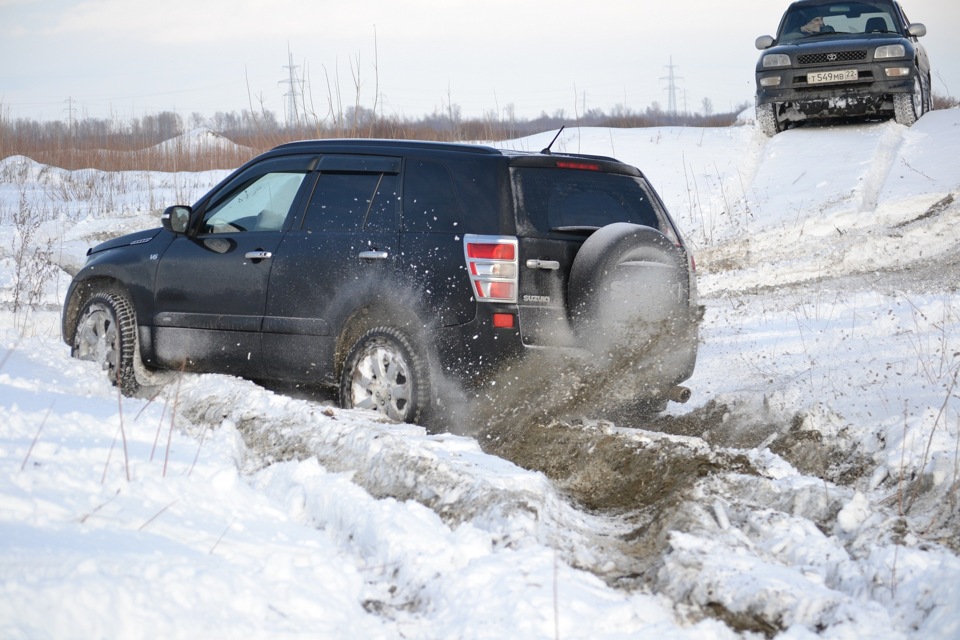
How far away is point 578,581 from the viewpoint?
328cm

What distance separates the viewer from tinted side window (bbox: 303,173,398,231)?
582cm

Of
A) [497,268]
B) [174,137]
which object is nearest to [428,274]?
[497,268]

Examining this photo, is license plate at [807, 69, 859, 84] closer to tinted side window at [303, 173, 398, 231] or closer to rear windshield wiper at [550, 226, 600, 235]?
Result: rear windshield wiper at [550, 226, 600, 235]

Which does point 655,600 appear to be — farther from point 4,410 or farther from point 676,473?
point 4,410

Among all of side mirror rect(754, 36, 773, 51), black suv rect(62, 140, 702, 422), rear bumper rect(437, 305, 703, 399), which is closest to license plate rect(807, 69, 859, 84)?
side mirror rect(754, 36, 773, 51)

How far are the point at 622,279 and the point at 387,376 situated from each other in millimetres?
1418

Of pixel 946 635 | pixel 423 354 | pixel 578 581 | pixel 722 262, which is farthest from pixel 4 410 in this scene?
pixel 722 262

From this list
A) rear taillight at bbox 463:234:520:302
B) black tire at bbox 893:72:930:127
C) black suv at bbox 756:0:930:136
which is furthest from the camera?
black tire at bbox 893:72:930:127

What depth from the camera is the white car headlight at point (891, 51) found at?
15.2 m

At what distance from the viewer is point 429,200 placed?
5.64 m

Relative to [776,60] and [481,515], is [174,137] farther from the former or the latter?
[481,515]

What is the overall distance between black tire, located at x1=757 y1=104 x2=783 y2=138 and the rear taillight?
42.2 feet

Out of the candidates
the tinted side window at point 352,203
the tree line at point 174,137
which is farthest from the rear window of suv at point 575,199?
the tree line at point 174,137

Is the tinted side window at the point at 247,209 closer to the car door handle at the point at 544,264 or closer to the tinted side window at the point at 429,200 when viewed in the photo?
the tinted side window at the point at 429,200
